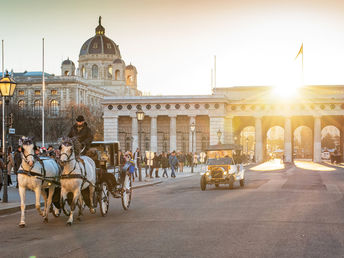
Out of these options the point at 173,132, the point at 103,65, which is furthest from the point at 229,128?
the point at 103,65

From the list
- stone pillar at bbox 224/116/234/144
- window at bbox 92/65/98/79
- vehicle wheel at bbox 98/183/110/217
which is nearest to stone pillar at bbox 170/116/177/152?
stone pillar at bbox 224/116/234/144

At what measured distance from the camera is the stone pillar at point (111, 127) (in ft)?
309

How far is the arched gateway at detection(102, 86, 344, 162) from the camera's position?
9162 centimetres

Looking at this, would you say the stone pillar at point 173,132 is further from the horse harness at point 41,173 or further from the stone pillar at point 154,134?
the horse harness at point 41,173

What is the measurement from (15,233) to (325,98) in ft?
271

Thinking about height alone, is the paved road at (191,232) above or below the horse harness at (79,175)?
below

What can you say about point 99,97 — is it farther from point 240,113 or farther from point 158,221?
point 158,221

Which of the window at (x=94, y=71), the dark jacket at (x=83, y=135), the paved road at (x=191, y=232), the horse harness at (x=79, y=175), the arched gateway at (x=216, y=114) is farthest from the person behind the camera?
the window at (x=94, y=71)

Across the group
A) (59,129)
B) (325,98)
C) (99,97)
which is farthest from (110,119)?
(99,97)

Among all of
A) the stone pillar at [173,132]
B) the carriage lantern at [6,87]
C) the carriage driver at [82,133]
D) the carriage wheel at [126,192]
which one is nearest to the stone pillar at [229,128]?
the stone pillar at [173,132]

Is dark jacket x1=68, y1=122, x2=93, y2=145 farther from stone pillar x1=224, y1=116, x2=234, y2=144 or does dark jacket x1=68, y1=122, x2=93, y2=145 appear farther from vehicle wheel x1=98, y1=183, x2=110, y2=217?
stone pillar x1=224, y1=116, x2=234, y2=144

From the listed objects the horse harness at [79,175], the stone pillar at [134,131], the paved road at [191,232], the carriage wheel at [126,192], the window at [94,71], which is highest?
the window at [94,71]

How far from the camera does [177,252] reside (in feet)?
31.9

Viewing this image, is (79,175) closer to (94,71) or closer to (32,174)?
Result: (32,174)
